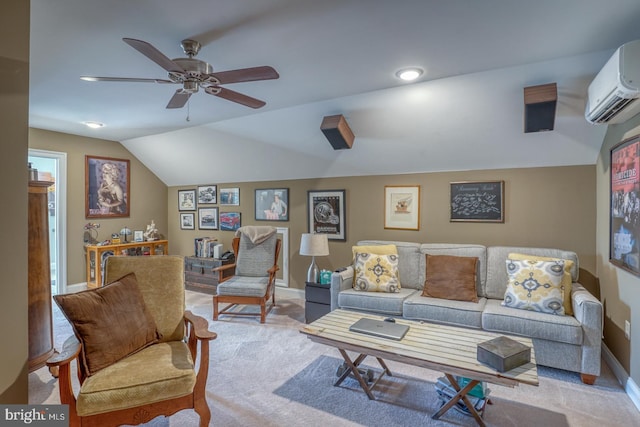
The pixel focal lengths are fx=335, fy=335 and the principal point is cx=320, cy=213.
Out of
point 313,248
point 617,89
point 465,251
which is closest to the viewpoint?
point 617,89

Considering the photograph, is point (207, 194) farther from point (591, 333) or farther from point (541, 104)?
point (591, 333)

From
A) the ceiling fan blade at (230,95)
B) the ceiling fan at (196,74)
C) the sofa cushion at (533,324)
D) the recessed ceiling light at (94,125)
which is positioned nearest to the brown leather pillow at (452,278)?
the sofa cushion at (533,324)

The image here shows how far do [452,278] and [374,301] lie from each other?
2.75 feet

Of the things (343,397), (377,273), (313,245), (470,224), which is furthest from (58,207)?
(470,224)

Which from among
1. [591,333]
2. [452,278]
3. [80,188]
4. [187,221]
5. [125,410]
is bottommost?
[125,410]

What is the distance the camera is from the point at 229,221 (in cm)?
577

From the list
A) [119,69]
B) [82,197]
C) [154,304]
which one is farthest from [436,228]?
[82,197]

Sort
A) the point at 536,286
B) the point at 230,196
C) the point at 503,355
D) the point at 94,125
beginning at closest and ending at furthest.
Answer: the point at 503,355 < the point at 536,286 < the point at 94,125 < the point at 230,196

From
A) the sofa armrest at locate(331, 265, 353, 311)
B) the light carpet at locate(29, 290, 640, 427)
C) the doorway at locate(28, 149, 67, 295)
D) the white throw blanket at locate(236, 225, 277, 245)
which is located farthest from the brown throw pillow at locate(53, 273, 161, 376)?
the doorway at locate(28, 149, 67, 295)

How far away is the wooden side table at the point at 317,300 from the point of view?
3850 mm

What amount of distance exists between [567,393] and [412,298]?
137cm

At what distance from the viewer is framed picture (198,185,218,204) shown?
593cm

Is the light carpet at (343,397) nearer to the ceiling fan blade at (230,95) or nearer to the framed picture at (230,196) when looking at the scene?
the ceiling fan blade at (230,95)

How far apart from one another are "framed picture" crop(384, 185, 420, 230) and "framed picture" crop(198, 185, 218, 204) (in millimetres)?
3119
